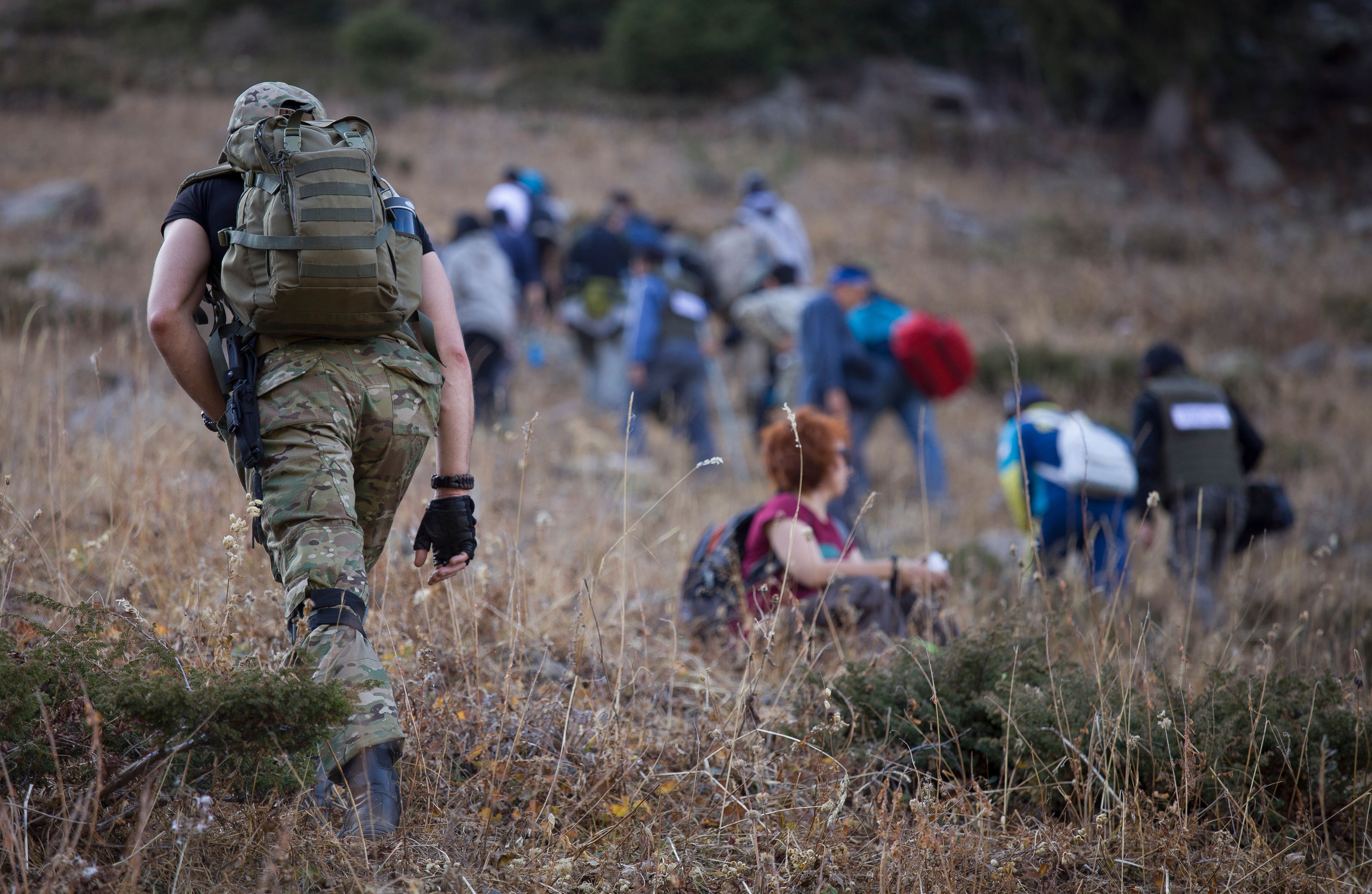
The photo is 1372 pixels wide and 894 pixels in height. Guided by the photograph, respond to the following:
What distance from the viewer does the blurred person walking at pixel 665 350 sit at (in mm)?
7625

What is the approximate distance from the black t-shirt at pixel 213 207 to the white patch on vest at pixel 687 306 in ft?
18.5

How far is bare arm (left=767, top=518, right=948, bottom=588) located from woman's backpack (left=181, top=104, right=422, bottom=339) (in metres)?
1.79

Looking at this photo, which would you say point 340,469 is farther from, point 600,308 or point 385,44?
point 385,44

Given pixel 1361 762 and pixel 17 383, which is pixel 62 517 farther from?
pixel 1361 762

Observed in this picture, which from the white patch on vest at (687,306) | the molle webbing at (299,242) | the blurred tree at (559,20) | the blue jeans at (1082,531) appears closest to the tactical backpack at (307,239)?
the molle webbing at (299,242)

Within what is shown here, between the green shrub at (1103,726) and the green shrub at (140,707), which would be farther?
the green shrub at (1103,726)

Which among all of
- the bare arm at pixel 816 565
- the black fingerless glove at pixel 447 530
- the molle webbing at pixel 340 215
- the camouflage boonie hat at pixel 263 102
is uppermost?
the camouflage boonie hat at pixel 263 102

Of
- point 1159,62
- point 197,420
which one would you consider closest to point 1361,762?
point 197,420

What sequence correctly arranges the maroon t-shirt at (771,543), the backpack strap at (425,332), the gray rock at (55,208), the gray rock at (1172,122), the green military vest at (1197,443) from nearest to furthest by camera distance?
1. the backpack strap at (425,332)
2. the maroon t-shirt at (771,543)
3. the green military vest at (1197,443)
4. the gray rock at (55,208)
5. the gray rock at (1172,122)

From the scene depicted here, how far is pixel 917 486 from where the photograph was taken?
8008 mm

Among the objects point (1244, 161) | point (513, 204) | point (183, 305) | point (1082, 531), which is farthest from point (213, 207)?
point (1244, 161)

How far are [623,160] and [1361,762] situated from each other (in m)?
20.9

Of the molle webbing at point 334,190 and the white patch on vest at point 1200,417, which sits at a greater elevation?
the molle webbing at point 334,190

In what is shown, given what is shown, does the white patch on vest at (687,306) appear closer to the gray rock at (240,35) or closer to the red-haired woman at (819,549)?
the red-haired woman at (819,549)
